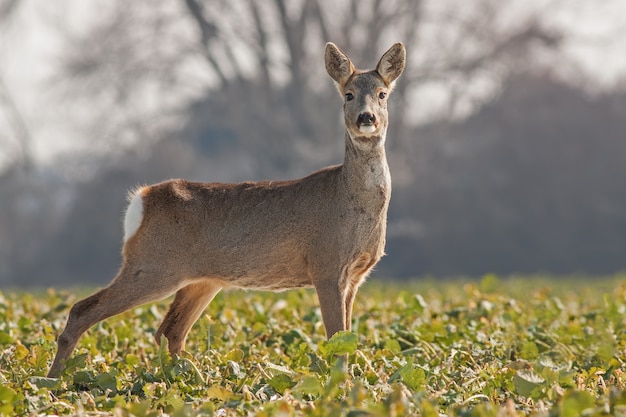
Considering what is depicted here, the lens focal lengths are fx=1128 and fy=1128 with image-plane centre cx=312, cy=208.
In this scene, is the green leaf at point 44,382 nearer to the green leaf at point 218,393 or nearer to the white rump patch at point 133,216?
the green leaf at point 218,393

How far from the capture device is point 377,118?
671 centimetres

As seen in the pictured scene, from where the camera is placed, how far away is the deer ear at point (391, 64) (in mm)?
7121

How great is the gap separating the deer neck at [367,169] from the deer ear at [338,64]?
1.55 feet

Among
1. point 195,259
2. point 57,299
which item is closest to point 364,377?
point 195,259

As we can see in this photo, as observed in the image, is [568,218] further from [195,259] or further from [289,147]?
[195,259]

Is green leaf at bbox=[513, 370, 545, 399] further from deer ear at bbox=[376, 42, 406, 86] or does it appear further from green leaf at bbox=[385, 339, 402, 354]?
deer ear at bbox=[376, 42, 406, 86]

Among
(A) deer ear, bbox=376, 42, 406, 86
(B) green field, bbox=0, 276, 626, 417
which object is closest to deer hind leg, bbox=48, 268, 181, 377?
(B) green field, bbox=0, 276, 626, 417

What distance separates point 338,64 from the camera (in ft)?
→ 23.4

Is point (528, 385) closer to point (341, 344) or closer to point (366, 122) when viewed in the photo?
point (341, 344)

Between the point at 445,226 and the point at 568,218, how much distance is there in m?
3.48

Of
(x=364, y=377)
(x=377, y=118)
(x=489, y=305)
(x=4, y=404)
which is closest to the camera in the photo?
(x=4, y=404)

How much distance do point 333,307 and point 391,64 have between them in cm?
165

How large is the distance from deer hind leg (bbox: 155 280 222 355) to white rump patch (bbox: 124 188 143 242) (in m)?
0.59

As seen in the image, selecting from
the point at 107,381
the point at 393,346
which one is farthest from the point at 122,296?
the point at 393,346
